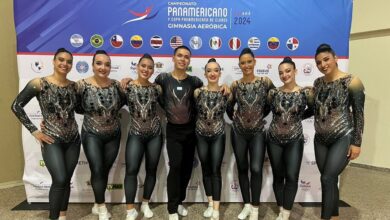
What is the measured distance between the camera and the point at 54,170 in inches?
89.8

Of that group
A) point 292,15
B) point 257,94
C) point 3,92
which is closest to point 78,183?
point 3,92

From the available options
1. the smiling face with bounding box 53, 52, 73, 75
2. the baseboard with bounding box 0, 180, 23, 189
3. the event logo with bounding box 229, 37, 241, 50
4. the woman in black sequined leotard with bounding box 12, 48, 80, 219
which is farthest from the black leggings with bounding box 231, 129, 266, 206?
the baseboard with bounding box 0, 180, 23, 189

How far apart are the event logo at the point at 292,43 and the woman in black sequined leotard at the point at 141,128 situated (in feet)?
4.90

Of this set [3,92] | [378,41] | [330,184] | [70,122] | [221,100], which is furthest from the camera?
[378,41]

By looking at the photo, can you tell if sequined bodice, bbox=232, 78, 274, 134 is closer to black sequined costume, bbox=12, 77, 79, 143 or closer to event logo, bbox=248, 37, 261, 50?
event logo, bbox=248, 37, 261, 50

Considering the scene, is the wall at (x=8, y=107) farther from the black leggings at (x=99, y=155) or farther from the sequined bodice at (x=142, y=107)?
the sequined bodice at (x=142, y=107)

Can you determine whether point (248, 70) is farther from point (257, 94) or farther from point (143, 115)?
point (143, 115)

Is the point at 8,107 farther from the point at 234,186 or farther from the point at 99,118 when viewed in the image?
the point at 234,186

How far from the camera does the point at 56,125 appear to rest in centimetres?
236

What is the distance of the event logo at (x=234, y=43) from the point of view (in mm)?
3037

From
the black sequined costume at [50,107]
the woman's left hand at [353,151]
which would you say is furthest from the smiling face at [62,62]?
the woman's left hand at [353,151]

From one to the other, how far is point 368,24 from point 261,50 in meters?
2.37

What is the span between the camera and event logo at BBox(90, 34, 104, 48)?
117 inches

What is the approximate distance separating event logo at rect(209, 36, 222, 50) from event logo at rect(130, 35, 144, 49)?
74 cm
